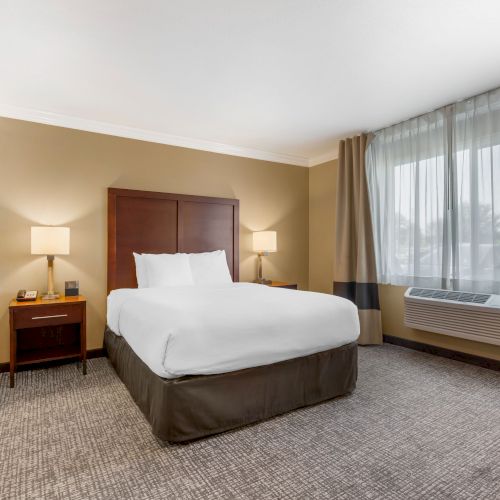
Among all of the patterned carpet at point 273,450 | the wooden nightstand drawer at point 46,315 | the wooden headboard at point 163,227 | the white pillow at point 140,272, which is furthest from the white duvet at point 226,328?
the wooden headboard at point 163,227

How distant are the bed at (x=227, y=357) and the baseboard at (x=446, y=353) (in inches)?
62.6

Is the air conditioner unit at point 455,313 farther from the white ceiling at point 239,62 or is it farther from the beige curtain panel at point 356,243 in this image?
the white ceiling at point 239,62

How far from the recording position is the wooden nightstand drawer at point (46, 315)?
3.05m

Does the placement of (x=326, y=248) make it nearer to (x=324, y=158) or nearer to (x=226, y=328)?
(x=324, y=158)

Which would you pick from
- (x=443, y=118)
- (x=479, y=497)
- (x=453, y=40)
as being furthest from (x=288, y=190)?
(x=479, y=497)

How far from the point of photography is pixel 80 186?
3.81 m

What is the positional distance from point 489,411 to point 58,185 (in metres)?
4.35

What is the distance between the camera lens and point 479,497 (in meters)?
1.63

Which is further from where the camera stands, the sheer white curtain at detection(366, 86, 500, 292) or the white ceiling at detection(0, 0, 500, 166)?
the sheer white curtain at detection(366, 86, 500, 292)

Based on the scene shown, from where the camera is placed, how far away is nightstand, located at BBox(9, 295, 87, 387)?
119 inches

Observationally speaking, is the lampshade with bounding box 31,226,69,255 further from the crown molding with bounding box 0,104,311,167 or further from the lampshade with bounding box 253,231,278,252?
the lampshade with bounding box 253,231,278,252

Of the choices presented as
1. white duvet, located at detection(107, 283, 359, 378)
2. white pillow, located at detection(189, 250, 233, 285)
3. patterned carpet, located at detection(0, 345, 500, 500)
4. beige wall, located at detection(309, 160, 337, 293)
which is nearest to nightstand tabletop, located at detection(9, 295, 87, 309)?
white duvet, located at detection(107, 283, 359, 378)

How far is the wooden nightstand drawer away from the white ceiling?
195 centimetres

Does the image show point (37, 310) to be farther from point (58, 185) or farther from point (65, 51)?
point (65, 51)
